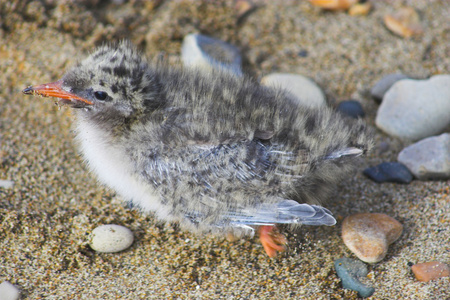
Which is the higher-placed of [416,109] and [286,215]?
[416,109]

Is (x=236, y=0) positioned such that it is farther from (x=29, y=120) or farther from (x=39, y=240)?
(x=39, y=240)

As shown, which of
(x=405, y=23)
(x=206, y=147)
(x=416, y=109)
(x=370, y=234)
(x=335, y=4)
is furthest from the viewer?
(x=335, y=4)

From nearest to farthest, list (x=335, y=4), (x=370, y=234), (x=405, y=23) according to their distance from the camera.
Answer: (x=370, y=234) < (x=405, y=23) < (x=335, y=4)

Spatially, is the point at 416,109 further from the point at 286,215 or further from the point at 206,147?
the point at 206,147

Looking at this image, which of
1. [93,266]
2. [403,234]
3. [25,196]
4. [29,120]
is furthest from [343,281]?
[29,120]

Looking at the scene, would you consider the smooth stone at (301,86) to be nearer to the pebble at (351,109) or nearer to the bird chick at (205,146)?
the pebble at (351,109)

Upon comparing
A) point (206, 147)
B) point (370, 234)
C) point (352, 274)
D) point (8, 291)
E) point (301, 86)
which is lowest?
point (8, 291)

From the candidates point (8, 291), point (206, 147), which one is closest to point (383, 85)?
point (206, 147)
